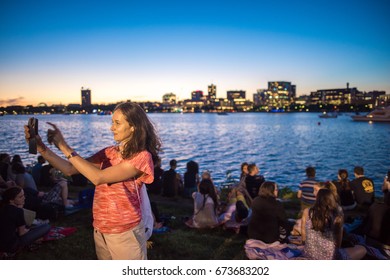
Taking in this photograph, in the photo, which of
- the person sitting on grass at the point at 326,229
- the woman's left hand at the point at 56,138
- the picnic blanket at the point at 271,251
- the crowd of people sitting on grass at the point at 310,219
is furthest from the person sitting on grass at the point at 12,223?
the person sitting on grass at the point at 326,229

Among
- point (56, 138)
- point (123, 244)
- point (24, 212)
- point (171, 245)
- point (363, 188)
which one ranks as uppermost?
point (56, 138)

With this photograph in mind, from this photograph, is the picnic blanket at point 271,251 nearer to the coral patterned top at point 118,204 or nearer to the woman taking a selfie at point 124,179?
the woman taking a selfie at point 124,179

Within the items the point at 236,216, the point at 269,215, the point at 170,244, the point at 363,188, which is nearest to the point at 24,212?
the point at 170,244

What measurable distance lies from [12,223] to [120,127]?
3.45m

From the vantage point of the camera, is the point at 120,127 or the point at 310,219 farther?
the point at 310,219

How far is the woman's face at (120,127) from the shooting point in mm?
2164

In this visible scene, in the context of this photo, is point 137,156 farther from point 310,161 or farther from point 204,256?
point 310,161

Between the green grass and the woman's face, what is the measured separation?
3.25 m

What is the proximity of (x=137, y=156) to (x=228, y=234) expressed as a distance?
4.52m

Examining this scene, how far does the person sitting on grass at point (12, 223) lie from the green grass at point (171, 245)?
34cm

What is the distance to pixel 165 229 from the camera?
612cm

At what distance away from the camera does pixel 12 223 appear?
438cm

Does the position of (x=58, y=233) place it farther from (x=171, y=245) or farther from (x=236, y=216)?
(x=236, y=216)
